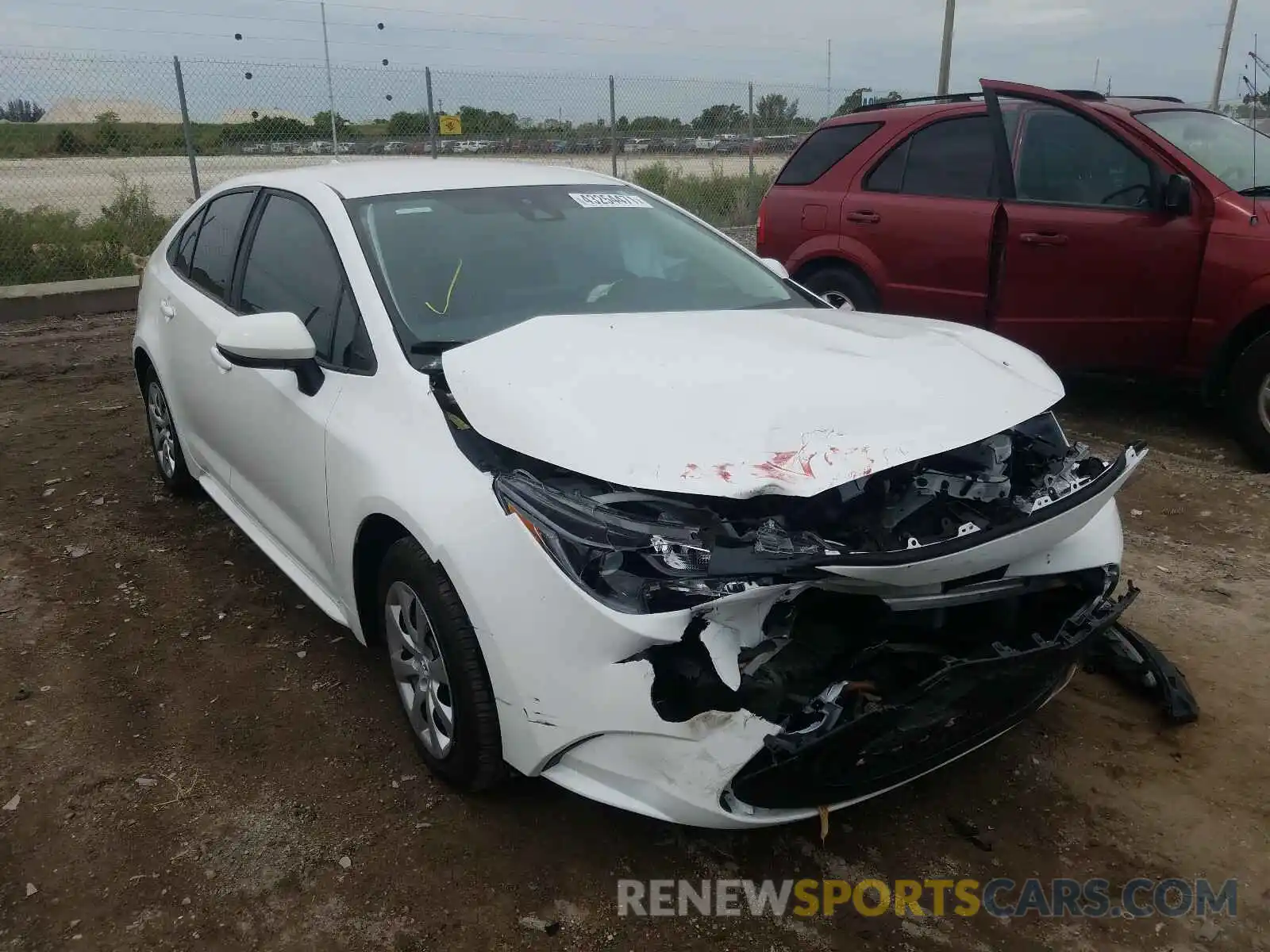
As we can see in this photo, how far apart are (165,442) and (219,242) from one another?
1.19 m

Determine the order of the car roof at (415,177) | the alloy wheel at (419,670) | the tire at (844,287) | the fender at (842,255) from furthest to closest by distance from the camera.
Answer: the tire at (844,287) < the fender at (842,255) < the car roof at (415,177) < the alloy wheel at (419,670)

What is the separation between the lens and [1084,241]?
17.2 feet

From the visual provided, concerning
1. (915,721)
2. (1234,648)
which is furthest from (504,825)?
(1234,648)

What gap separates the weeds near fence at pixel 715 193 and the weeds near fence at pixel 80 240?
260 inches

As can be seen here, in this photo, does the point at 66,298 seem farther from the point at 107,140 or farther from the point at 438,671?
the point at 438,671

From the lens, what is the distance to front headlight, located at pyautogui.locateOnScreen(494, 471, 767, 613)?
80.9 inches

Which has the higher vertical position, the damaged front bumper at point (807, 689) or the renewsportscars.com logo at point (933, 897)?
the damaged front bumper at point (807, 689)

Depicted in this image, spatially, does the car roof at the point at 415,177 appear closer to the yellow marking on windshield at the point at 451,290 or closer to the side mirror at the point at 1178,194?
the yellow marking on windshield at the point at 451,290

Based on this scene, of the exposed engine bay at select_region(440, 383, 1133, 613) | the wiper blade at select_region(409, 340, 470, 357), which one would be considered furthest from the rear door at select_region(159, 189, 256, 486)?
the exposed engine bay at select_region(440, 383, 1133, 613)

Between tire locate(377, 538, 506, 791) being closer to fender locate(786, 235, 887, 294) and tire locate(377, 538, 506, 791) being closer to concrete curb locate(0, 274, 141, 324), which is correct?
fender locate(786, 235, 887, 294)

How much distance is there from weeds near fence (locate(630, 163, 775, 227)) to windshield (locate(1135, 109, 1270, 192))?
29.9 ft

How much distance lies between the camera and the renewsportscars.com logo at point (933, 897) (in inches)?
90.7

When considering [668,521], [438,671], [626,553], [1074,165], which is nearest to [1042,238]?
[1074,165]

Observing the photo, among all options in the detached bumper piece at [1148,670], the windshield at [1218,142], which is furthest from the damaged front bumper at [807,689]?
the windshield at [1218,142]
